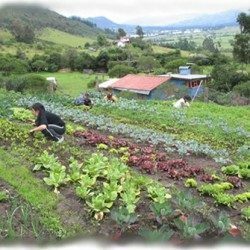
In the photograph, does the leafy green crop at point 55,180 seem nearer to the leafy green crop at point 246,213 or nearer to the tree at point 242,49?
the leafy green crop at point 246,213

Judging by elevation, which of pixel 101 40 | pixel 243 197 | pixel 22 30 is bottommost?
pixel 101 40

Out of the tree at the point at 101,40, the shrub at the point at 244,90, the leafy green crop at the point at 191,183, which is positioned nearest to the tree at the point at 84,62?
the tree at the point at 101,40

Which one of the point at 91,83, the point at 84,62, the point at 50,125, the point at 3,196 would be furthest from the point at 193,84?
the point at 3,196

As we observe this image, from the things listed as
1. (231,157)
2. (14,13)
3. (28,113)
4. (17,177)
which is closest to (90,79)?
(28,113)

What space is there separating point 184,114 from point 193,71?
134 feet

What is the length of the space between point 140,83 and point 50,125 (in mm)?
35184

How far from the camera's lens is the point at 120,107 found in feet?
70.4

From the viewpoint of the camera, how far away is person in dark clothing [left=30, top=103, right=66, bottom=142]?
1202 cm

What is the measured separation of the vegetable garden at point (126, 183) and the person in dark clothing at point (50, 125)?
28 centimetres

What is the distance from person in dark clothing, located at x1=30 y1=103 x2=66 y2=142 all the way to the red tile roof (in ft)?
105

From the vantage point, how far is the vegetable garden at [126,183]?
22.5 feet

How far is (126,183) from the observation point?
8891 mm

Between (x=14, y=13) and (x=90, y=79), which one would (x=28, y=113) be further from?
(x=90, y=79)

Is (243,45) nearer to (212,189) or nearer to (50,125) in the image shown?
(50,125)
